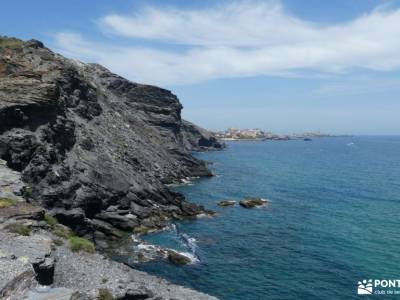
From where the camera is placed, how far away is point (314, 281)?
4362 cm

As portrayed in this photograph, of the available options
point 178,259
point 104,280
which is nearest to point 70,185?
point 178,259

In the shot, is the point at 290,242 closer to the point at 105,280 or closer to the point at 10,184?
the point at 105,280

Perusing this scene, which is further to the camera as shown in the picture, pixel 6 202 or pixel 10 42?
pixel 10 42

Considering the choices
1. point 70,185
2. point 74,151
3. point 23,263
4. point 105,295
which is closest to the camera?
point 23,263

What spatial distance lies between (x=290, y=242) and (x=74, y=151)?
111 feet

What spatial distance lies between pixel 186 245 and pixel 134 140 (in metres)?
47.5

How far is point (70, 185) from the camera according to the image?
5878 centimetres

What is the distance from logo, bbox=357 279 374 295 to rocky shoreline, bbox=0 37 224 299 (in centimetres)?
1598

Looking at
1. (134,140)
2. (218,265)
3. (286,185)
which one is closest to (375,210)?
(286,185)

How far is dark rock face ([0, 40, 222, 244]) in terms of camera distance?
181ft

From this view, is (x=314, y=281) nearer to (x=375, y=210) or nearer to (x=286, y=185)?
(x=375, y=210)

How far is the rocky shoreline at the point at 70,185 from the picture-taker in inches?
1167

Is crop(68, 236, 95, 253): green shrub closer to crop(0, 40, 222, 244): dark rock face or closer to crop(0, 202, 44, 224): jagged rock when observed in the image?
crop(0, 202, 44, 224): jagged rock

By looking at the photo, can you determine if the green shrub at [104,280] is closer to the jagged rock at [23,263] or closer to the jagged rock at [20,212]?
the jagged rock at [23,263]
